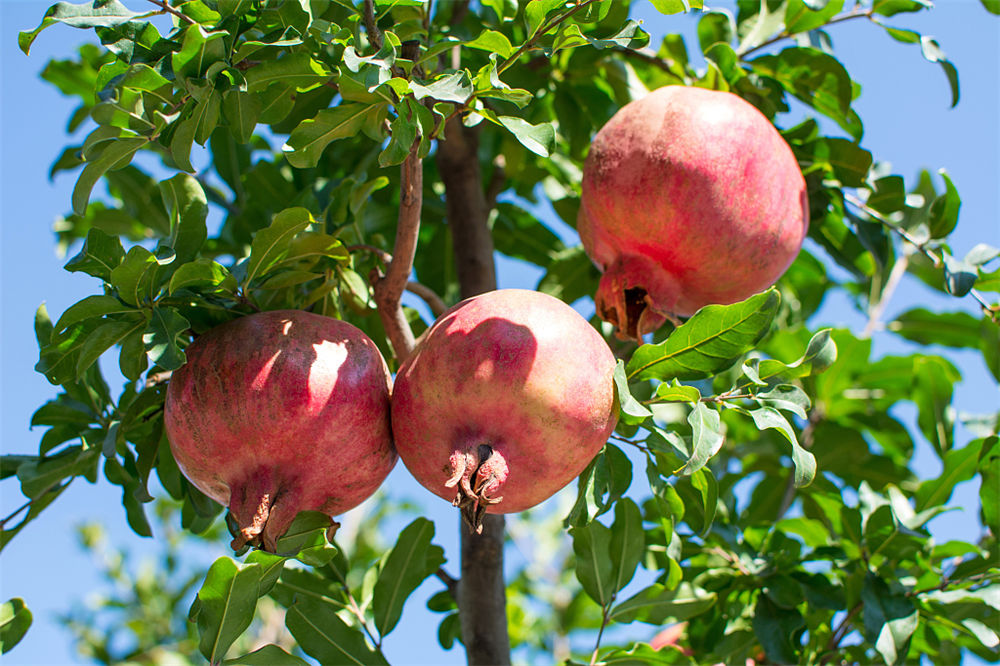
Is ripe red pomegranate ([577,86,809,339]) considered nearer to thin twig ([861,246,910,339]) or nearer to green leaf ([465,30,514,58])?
green leaf ([465,30,514,58])

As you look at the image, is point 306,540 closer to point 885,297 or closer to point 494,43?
point 494,43

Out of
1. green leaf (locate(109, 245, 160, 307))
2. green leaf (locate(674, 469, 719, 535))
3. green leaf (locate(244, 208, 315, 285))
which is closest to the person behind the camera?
green leaf (locate(109, 245, 160, 307))

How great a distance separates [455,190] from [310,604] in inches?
44.1

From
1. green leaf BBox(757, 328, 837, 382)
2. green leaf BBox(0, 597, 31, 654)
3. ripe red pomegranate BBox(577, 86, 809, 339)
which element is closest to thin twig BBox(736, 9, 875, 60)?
ripe red pomegranate BBox(577, 86, 809, 339)

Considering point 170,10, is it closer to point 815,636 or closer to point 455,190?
point 455,190

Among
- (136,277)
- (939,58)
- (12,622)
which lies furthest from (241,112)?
(939,58)

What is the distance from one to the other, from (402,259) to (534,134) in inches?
13.5

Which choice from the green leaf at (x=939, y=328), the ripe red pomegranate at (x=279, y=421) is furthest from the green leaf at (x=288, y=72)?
the green leaf at (x=939, y=328)

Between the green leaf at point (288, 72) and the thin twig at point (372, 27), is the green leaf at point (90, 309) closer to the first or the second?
the green leaf at point (288, 72)

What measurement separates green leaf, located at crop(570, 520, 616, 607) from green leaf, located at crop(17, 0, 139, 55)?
4.29 ft

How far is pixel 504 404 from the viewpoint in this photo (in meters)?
1.33

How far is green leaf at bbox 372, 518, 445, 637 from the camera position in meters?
1.93

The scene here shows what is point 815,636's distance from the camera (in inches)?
83.1

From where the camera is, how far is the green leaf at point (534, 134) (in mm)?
1433
